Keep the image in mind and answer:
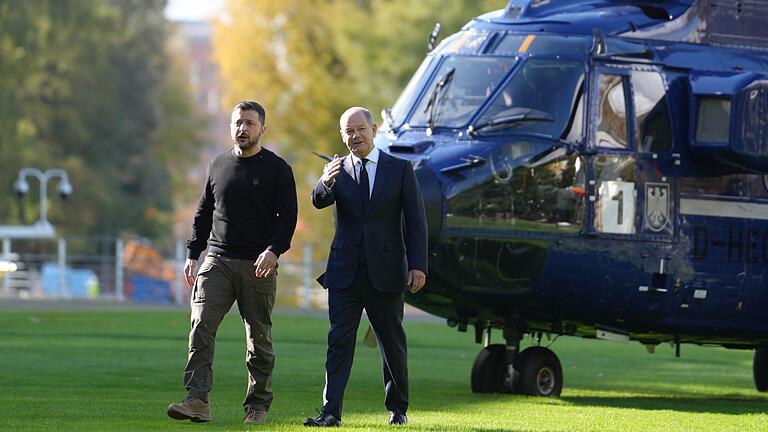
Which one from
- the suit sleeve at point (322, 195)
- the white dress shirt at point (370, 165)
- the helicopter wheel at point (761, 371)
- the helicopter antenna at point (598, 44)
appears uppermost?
the helicopter antenna at point (598, 44)

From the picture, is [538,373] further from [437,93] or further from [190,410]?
[190,410]

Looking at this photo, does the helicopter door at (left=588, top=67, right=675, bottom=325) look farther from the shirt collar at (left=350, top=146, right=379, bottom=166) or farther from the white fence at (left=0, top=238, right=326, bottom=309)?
the white fence at (left=0, top=238, right=326, bottom=309)

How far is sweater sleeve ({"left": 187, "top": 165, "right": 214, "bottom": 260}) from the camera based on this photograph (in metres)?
12.7

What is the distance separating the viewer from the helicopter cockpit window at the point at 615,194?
52.5ft

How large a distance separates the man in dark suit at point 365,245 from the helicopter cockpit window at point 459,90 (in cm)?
366

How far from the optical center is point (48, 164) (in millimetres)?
55000

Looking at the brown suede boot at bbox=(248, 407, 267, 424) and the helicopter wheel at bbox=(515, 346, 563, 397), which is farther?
the helicopter wheel at bbox=(515, 346, 563, 397)

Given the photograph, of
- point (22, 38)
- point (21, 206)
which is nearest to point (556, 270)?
point (21, 206)

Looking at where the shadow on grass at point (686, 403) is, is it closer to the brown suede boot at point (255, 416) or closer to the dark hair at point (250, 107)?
the brown suede boot at point (255, 416)

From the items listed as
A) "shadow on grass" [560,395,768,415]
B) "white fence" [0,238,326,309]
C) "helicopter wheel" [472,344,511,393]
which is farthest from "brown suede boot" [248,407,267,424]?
"white fence" [0,238,326,309]

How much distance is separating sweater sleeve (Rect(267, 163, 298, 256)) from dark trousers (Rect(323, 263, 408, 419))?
0.46 m

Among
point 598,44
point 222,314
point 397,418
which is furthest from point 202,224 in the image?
point 598,44

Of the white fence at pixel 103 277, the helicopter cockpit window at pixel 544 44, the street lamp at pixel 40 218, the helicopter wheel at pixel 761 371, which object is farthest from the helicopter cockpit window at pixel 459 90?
the street lamp at pixel 40 218

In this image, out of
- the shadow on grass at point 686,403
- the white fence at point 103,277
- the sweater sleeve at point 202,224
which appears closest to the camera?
the sweater sleeve at point 202,224
